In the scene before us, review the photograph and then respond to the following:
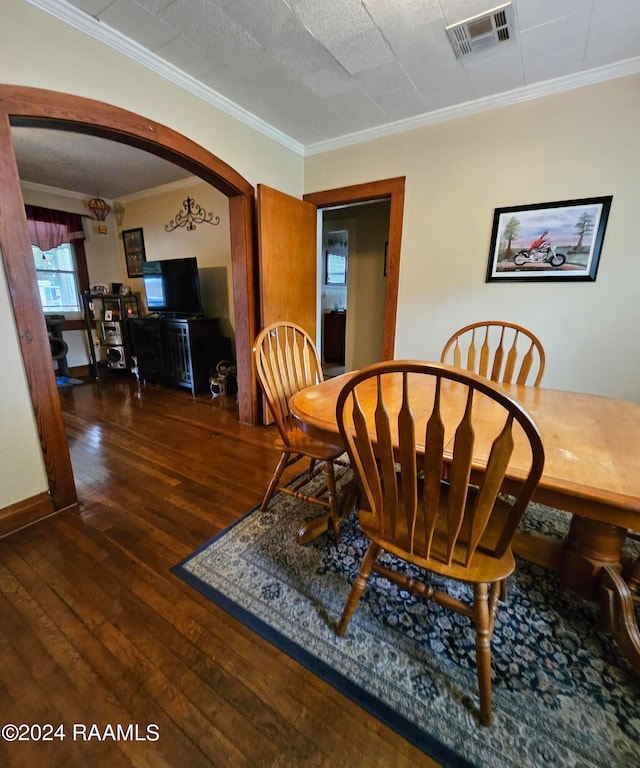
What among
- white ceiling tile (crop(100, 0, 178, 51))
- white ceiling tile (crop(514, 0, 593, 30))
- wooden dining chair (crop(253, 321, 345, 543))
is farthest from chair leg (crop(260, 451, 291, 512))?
white ceiling tile (crop(514, 0, 593, 30))

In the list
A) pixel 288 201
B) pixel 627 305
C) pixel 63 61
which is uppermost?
pixel 63 61

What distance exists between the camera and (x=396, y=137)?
2641 mm

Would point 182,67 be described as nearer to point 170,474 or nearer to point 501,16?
point 501,16

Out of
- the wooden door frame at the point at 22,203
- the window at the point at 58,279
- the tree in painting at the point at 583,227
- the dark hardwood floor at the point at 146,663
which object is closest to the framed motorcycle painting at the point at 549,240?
the tree in painting at the point at 583,227

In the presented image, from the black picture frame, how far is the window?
69cm

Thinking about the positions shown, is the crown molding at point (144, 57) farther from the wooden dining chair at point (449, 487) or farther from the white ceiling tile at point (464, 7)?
the wooden dining chair at point (449, 487)

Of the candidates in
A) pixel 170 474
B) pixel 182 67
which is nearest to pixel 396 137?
pixel 182 67

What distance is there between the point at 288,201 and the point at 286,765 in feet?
10.6

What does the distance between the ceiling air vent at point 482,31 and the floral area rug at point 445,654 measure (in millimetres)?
2607

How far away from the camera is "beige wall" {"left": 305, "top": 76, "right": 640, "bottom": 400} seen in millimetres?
2031

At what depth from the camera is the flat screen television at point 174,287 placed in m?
3.87

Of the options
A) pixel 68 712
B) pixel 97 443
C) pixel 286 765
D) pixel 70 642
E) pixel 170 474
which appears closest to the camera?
Result: pixel 286 765

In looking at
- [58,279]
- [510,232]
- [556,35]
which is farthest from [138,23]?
[58,279]

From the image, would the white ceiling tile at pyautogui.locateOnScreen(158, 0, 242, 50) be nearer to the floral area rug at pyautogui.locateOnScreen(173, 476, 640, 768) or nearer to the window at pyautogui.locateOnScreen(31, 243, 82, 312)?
the floral area rug at pyautogui.locateOnScreen(173, 476, 640, 768)
